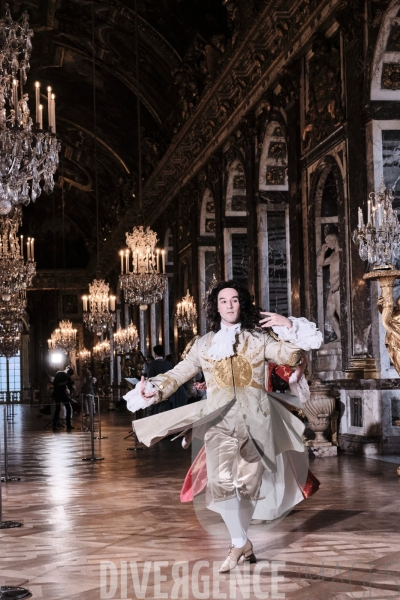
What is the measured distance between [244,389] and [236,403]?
0.29ft

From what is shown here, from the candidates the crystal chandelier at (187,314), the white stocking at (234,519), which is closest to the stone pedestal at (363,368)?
the white stocking at (234,519)

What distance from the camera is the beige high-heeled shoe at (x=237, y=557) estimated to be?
Result: 16.0ft

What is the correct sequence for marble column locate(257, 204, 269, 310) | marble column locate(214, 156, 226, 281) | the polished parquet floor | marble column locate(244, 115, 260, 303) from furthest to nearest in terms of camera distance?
1. marble column locate(214, 156, 226, 281)
2. marble column locate(244, 115, 260, 303)
3. marble column locate(257, 204, 269, 310)
4. the polished parquet floor

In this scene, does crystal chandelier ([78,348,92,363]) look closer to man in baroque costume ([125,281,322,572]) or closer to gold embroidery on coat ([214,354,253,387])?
man in baroque costume ([125,281,322,572])

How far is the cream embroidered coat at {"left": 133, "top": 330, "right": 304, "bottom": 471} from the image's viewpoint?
17.2ft

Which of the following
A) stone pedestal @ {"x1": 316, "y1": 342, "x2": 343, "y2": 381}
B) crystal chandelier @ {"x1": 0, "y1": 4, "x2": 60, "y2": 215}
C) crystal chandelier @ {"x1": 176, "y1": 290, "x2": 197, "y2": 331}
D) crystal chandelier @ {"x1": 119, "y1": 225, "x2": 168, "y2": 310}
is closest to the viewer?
crystal chandelier @ {"x1": 0, "y1": 4, "x2": 60, "y2": 215}

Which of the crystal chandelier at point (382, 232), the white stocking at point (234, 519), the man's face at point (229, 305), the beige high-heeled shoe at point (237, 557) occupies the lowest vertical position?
the beige high-heeled shoe at point (237, 557)

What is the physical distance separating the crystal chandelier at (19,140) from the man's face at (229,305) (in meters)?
4.57

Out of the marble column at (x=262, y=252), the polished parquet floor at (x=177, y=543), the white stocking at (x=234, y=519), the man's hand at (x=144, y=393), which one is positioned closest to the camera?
the polished parquet floor at (x=177, y=543)

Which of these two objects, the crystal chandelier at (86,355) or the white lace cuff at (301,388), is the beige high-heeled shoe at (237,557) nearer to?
the white lace cuff at (301,388)

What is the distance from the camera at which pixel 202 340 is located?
546 cm

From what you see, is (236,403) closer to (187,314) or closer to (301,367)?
(301,367)

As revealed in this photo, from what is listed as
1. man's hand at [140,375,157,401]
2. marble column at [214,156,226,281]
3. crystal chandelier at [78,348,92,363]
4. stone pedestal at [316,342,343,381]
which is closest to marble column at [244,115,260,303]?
marble column at [214,156,226,281]

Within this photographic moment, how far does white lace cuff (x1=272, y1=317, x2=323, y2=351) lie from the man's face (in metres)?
0.31
